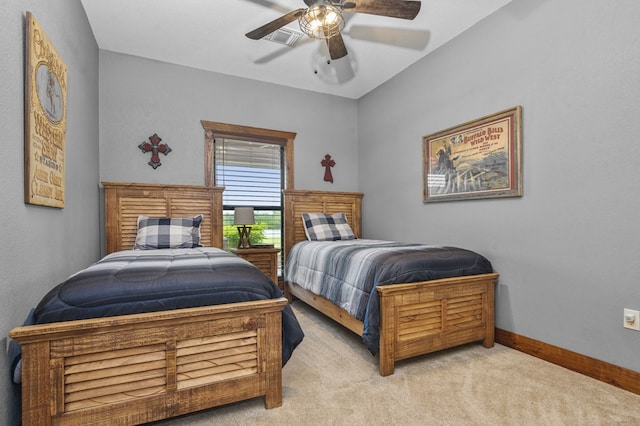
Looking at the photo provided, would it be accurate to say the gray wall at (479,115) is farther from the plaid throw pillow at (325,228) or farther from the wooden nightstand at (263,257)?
the wooden nightstand at (263,257)

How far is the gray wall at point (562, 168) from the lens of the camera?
6.17ft

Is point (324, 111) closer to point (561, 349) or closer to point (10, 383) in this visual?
point (561, 349)

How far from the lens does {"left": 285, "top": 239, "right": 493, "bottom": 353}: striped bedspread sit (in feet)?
6.74

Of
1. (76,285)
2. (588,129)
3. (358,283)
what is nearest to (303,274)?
(358,283)

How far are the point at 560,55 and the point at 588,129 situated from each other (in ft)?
1.86

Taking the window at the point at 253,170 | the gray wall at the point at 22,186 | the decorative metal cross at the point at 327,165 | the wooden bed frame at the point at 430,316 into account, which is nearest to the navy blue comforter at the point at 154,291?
the gray wall at the point at 22,186

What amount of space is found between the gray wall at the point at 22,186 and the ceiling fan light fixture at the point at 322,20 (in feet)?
4.77

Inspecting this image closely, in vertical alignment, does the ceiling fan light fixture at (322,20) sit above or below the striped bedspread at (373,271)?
above

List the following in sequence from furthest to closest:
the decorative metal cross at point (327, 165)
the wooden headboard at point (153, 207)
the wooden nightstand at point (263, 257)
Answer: the decorative metal cross at point (327, 165) < the wooden nightstand at point (263, 257) < the wooden headboard at point (153, 207)

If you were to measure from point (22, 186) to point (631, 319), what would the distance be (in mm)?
3179

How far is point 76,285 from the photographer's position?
1.41m

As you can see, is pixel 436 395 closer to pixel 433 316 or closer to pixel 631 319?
pixel 433 316

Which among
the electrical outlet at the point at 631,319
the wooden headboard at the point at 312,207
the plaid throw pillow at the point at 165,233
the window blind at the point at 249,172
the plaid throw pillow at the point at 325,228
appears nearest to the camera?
the electrical outlet at the point at 631,319

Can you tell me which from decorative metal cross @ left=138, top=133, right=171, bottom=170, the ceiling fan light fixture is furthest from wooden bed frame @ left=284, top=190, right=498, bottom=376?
decorative metal cross @ left=138, top=133, right=171, bottom=170
